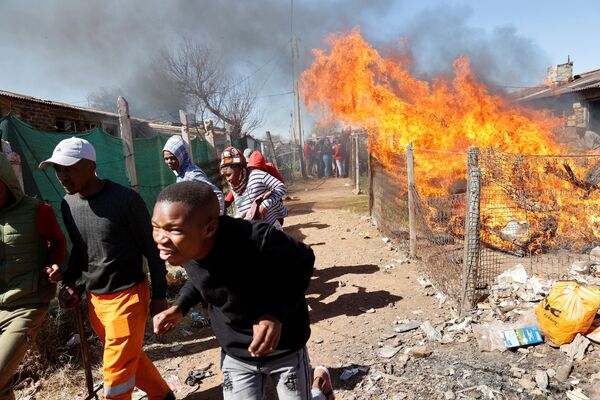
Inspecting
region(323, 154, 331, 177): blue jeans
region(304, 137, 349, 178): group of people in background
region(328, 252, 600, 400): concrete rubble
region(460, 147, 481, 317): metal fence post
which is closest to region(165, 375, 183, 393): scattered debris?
region(328, 252, 600, 400): concrete rubble

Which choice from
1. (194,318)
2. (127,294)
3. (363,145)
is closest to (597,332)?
(127,294)

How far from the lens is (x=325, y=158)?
23500 mm

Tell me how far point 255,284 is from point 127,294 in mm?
1423

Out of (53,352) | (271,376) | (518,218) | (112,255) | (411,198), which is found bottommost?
(53,352)

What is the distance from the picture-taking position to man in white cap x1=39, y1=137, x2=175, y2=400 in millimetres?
2537

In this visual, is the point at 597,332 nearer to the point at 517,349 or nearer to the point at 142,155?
the point at 517,349

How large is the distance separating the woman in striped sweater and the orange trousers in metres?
1.53

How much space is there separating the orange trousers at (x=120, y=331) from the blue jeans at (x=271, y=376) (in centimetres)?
95

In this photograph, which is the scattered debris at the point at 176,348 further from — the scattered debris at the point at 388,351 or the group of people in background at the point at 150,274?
the scattered debris at the point at 388,351

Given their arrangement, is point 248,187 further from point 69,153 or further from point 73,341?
point 73,341

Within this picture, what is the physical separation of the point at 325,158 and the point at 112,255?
2126 centimetres

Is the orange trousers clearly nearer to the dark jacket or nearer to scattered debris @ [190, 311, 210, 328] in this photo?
the dark jacket

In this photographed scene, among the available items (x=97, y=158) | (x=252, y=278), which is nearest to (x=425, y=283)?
(x=252, y=278)

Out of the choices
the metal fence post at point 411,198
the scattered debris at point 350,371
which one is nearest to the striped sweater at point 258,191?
the scattered debris at point 350,371
